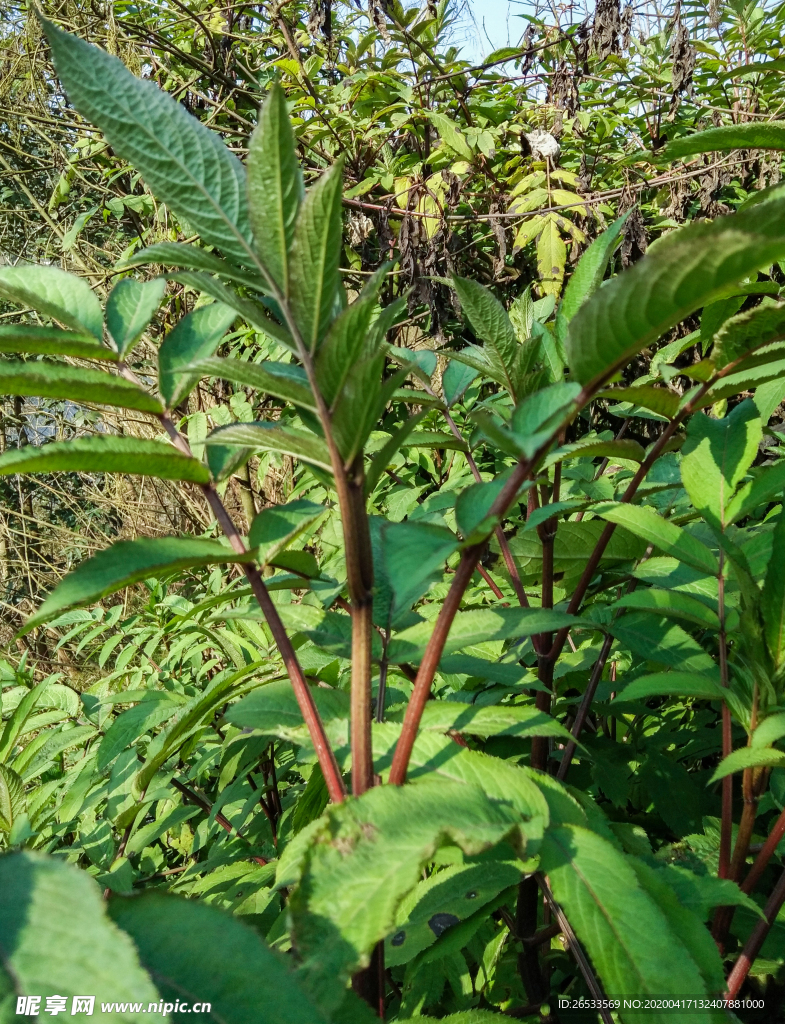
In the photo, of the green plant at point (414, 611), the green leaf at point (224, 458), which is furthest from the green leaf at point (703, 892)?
the green leaf at point (224, 458)

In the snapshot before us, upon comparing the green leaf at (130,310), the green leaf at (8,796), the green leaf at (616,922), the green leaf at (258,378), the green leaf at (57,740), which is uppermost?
the green leaf at (130,310)

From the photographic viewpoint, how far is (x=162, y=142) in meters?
0.49

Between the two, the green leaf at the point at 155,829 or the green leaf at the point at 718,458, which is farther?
the green leaf at the point at 155,829

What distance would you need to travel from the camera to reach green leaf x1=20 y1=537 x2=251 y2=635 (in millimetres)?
485

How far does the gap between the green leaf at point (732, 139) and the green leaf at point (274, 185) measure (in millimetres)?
486

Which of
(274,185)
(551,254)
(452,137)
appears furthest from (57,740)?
(452,137)

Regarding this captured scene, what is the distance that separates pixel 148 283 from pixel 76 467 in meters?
0.26

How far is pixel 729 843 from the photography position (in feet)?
2.52

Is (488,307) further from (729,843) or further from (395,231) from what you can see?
(395,231)

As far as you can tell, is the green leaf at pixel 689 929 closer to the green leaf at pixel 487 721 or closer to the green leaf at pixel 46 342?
the green leaf at pixel 487 721

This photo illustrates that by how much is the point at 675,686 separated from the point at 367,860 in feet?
1.29

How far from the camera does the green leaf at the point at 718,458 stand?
839 mm

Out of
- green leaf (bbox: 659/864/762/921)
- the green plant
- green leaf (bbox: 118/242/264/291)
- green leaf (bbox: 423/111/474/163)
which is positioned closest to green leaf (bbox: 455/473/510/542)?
the green plant

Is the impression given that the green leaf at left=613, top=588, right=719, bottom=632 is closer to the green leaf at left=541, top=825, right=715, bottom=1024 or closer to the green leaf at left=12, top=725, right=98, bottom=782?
the green leaf at left=541, top=825, right=715, bottom=1024
